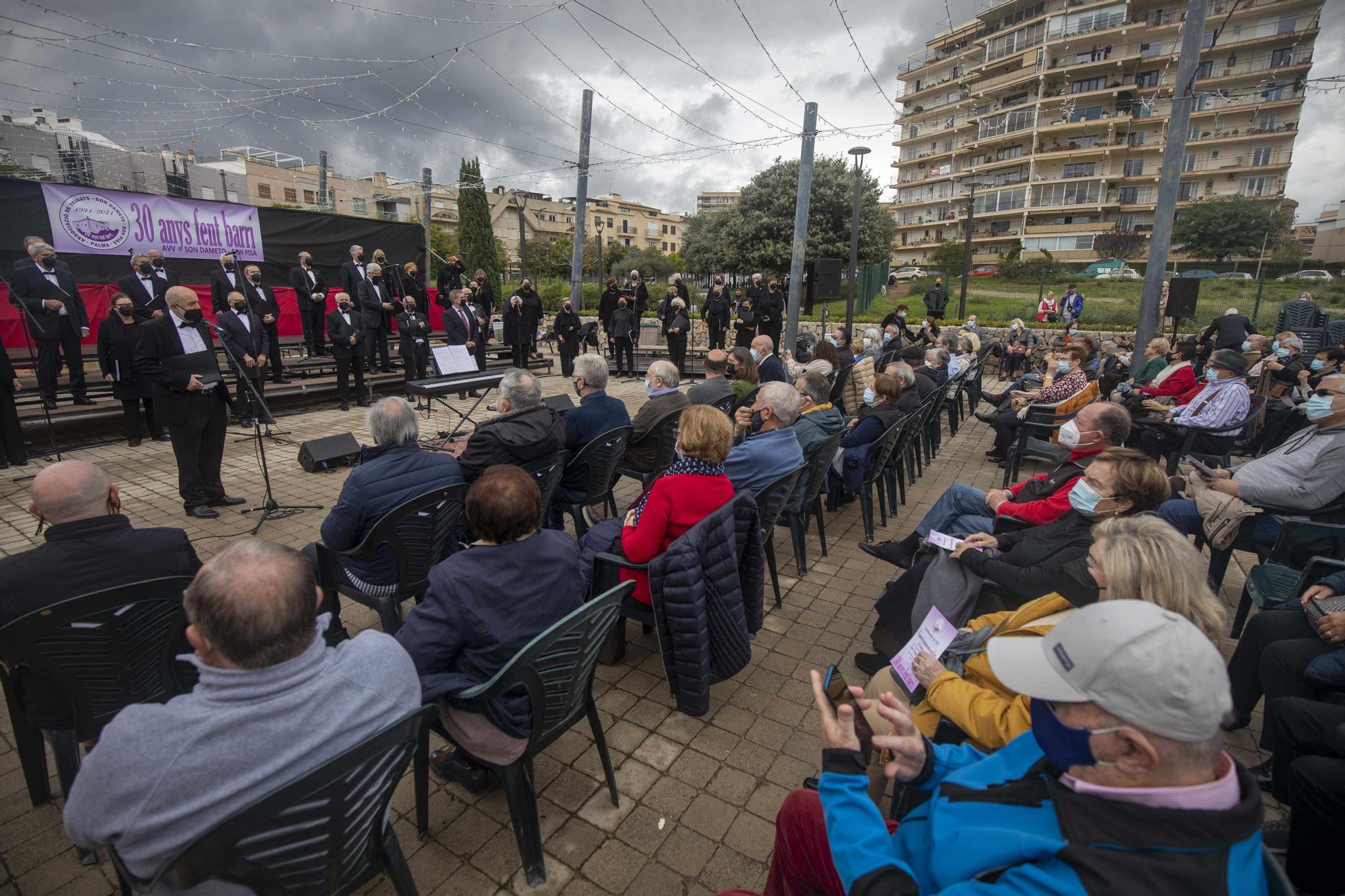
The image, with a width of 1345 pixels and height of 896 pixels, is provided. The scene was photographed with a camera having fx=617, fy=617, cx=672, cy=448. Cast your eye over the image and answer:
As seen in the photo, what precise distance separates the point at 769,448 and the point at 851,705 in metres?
2.31

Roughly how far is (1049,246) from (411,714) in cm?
5697

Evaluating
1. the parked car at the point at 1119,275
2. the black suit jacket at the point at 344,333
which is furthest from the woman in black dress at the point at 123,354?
the parked car at the point at 1119,275

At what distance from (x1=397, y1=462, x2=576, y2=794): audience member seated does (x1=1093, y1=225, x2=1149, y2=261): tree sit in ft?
154

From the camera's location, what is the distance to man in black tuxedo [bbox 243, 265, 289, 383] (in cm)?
916

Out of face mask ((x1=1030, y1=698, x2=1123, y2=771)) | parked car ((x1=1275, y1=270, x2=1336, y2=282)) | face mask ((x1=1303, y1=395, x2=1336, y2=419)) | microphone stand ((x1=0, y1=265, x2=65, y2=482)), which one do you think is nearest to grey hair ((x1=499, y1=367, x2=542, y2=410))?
face mask ((x1=1030, y1=698, x2=1123, y2=771))

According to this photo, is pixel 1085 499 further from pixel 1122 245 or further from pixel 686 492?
pixel 1122 245

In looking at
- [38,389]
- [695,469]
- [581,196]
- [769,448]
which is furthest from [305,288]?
[695,469]

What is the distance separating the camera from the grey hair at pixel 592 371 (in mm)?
4770

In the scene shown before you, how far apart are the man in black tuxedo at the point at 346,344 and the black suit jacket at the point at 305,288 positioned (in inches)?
79.5

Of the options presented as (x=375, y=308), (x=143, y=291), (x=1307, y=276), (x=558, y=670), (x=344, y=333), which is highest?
(x=1307, y=276)

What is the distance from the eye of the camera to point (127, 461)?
677cm

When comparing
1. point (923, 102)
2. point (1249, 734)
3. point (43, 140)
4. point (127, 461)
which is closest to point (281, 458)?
point (127, 461)

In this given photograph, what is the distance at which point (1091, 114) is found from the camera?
46.4 m

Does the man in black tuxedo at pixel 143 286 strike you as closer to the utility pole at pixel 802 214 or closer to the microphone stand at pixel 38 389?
the microphone stand at pixel 38 389
